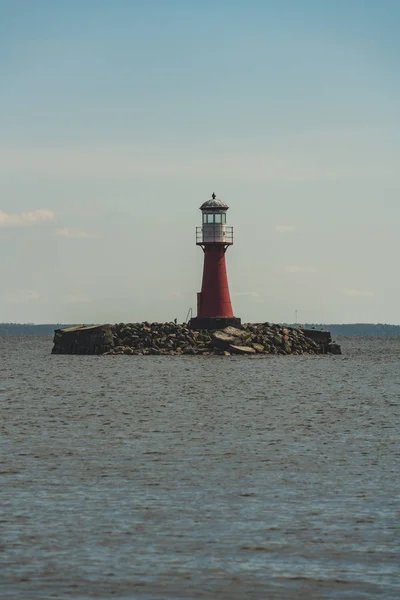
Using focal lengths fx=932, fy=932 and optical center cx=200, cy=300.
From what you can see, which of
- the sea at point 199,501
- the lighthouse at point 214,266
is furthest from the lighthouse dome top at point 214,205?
the sea at point 199,501

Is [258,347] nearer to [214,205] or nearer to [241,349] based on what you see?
[241,349]

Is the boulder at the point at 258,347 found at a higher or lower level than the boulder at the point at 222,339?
lower

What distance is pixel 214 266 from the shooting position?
5522cm

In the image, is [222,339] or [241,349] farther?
[241,349]

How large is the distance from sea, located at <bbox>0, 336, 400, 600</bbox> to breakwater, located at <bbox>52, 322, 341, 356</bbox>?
91.1ft

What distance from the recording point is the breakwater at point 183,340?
196 feet

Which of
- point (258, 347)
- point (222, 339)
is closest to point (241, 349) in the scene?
point (258, 347)

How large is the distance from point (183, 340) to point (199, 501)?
154 feet

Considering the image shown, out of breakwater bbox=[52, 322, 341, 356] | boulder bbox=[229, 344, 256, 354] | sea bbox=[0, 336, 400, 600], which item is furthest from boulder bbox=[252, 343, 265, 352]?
sea bbox=[0, 336, 400, 600]

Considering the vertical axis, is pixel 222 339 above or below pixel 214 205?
below

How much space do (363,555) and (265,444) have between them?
10.1 metres

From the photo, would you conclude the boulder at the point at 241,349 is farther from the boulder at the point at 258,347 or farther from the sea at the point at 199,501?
the sea at the point at 199,501

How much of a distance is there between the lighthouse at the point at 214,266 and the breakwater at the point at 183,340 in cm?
184

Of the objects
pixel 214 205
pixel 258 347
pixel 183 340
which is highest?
pixel 214 205
